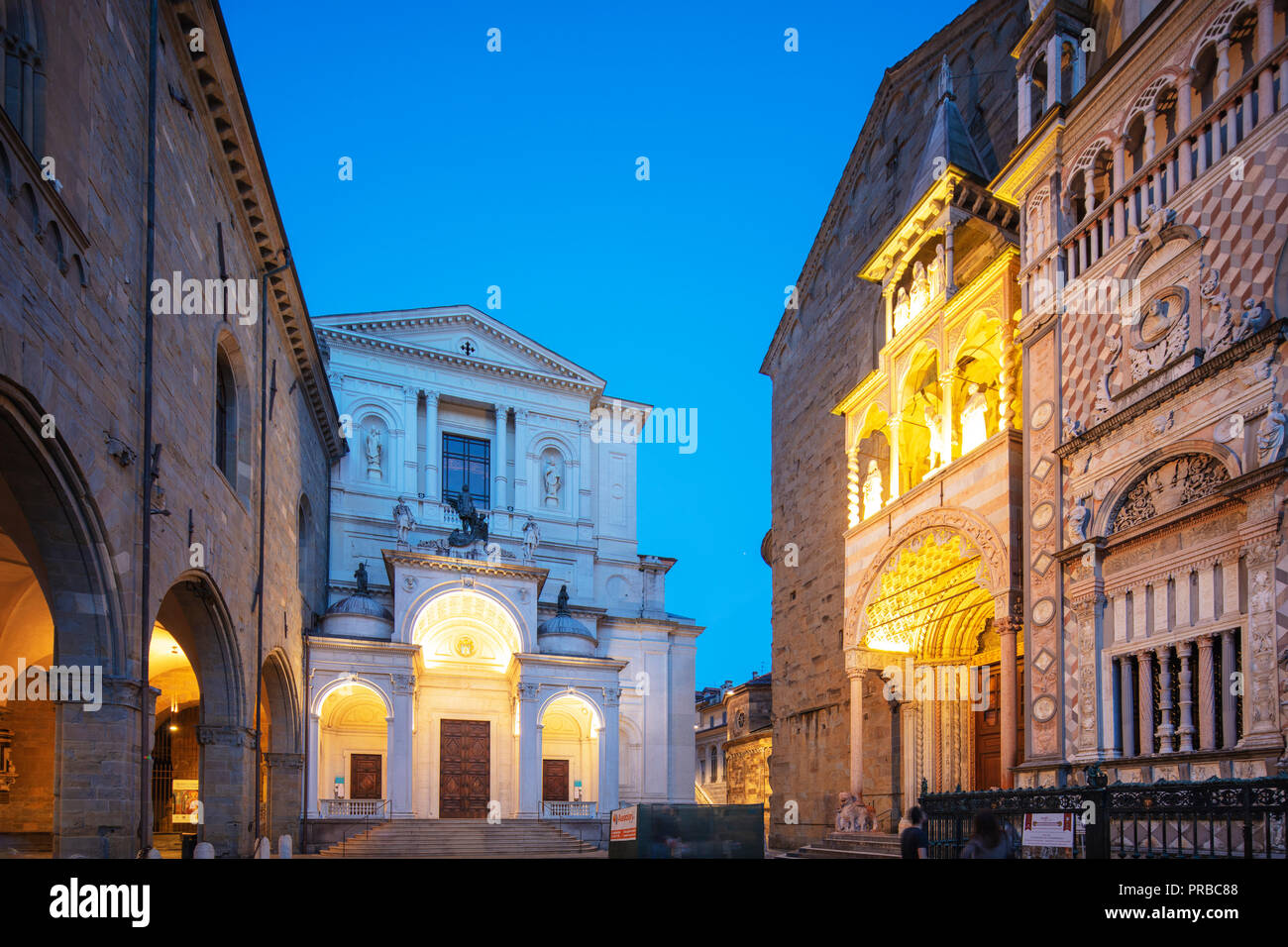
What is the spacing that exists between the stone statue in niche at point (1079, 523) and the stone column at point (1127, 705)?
159 centimetres

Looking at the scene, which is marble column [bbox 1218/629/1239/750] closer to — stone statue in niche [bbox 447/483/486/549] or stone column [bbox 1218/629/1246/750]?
stone column [bbox 1218/629/1246/750]

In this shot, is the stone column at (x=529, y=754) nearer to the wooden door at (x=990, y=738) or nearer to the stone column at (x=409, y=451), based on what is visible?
the stone column at (x=409, y=451)

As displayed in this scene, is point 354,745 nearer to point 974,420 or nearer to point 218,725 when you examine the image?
point 218,725

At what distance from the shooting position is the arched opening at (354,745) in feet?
106

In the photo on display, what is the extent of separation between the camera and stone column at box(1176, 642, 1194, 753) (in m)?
10.4

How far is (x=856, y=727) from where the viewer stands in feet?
62.5

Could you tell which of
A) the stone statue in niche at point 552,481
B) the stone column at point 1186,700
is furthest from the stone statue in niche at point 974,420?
the stone statue in niche at point 552,481

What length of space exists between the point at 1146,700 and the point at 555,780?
28088 millimetres

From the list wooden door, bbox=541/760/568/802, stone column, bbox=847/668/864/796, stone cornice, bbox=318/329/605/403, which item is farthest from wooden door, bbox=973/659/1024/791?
stone cornice, bbox=318/329/605/403

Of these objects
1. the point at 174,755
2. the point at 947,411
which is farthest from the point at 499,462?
the point at 947,411

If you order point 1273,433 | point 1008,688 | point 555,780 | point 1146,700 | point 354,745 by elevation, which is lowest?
point 555,780

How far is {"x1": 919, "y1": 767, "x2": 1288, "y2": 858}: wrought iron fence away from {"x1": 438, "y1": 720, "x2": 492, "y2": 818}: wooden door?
2488cm
